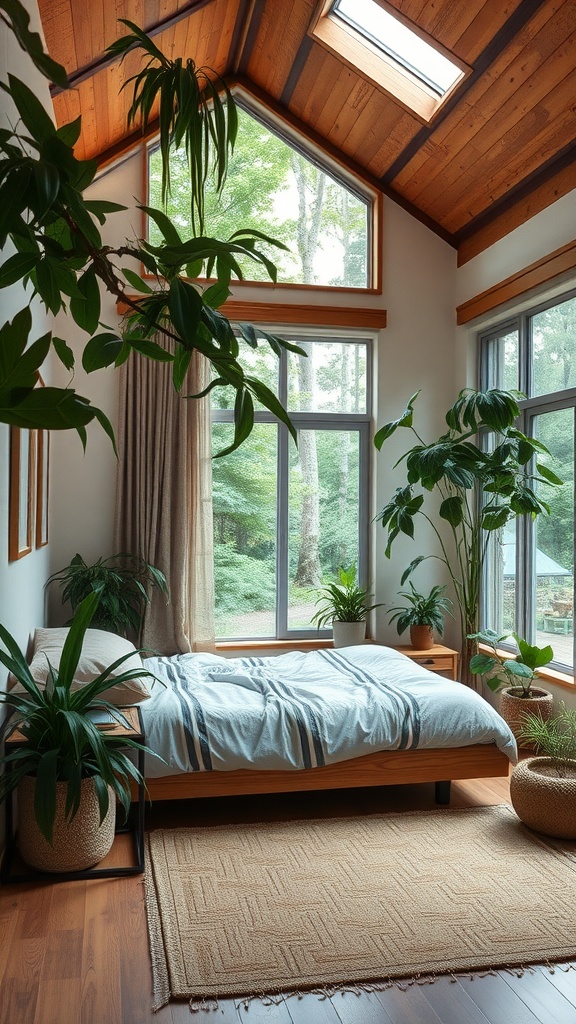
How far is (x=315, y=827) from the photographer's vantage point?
333 cm

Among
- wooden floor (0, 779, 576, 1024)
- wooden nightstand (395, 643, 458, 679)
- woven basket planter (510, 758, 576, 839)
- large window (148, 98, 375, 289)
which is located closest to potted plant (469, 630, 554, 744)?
wooden nightstand (395, 643, 458, 679)

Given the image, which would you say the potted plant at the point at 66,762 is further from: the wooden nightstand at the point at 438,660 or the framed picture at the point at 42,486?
the wooden nightstand at the point at 438,660

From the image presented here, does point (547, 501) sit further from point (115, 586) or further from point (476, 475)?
point (115, 586)

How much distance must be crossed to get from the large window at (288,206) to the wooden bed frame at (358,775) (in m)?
3.27

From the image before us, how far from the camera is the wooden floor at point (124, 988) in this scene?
206 cm

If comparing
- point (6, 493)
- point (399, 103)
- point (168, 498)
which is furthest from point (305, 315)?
point (6, 493)

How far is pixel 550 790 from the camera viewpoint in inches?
123

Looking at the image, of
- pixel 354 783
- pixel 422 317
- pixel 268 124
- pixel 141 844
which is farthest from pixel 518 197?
pixel 141 844

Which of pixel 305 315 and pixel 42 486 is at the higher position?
pixel 305 315

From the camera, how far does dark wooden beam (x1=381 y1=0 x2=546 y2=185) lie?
12.2ft

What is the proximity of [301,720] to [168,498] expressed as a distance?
2.11 meters

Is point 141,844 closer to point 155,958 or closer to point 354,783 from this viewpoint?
point 155,958

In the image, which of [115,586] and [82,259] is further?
[115,586]

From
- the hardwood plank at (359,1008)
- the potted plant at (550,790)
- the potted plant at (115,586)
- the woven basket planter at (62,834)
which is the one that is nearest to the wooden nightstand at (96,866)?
the woven basket planter at (62,834)
